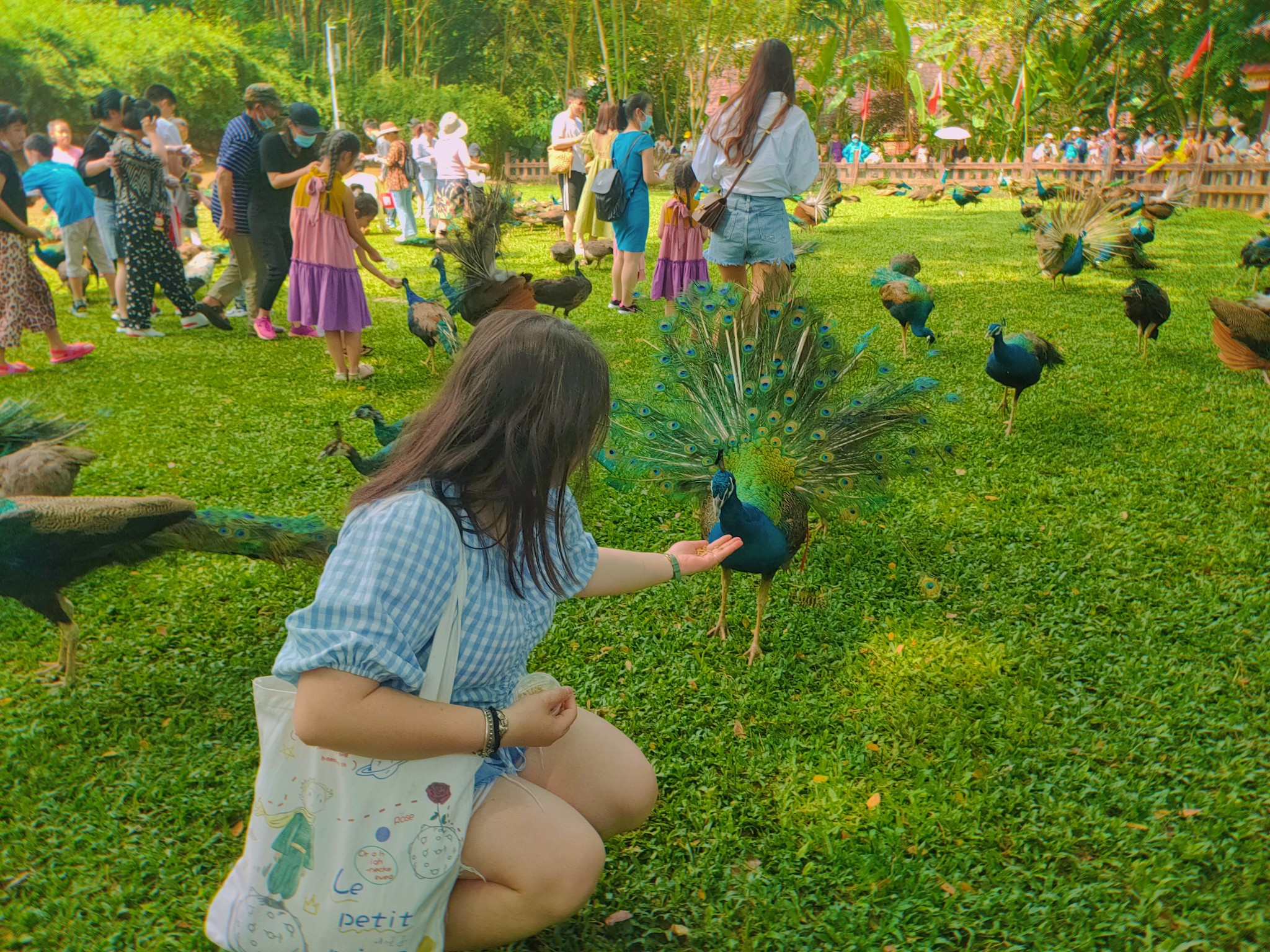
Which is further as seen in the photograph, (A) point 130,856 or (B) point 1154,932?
(A) point 130,856

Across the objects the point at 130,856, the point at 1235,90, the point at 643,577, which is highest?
the point at 1235,90

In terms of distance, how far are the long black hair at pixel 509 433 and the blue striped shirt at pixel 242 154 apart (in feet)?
19.9

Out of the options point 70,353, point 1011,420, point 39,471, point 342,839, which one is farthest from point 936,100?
point 342,839

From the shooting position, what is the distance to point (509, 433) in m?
1.56

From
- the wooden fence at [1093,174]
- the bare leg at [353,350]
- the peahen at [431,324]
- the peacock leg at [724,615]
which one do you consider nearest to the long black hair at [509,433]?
the peacock leg at [724,615]

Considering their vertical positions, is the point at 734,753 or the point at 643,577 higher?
the point at 643,577

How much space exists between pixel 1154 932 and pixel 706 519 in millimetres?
1807

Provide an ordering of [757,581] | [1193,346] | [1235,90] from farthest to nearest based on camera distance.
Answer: [1193,346]
[757,581]
[1235,90]

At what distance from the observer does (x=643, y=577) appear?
84.7 inches

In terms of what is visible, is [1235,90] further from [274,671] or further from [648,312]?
[648,312]

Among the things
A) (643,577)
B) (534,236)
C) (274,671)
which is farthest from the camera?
(534,236)

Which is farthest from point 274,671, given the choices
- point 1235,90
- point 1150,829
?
point 1150,829

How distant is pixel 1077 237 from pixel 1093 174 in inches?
480

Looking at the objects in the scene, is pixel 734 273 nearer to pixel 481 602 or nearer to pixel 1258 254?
pixel 481 602
